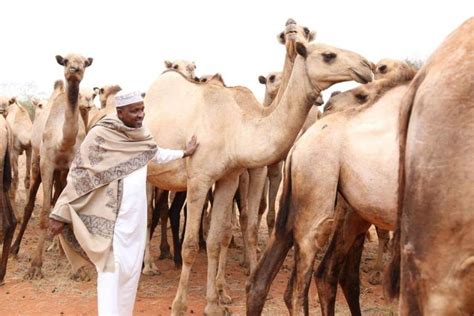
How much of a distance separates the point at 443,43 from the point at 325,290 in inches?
176

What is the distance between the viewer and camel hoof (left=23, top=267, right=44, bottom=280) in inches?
342

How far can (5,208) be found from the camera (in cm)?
836

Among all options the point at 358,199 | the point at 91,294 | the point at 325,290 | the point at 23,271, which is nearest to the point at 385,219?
the point at 358,199

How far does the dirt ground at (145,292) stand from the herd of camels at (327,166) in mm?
253

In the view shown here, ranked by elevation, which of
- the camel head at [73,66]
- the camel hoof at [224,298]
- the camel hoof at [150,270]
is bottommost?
the camel hoof at [150,270]

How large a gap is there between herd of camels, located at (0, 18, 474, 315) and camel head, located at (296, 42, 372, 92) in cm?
1

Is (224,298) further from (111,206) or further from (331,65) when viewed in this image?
(111,206)

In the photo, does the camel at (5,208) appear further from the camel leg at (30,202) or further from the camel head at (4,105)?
the camel head at (4,105)

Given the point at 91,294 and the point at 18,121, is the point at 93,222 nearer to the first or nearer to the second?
the point at 91,294

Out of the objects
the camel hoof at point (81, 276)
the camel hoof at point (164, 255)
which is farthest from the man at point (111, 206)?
the camel hoof at point (164, 255)

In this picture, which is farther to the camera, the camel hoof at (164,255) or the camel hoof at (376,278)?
the camel hoof at (164,255)

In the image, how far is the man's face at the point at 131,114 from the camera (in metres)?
4.85

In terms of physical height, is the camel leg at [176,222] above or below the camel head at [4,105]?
below

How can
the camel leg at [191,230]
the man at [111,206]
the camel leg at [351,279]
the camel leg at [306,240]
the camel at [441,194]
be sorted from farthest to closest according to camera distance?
the camel leg at [191,230] → the camel leg at [351,279] → the camel leg at [306,240] → the man at [111,206] → the camel at [441,194]
